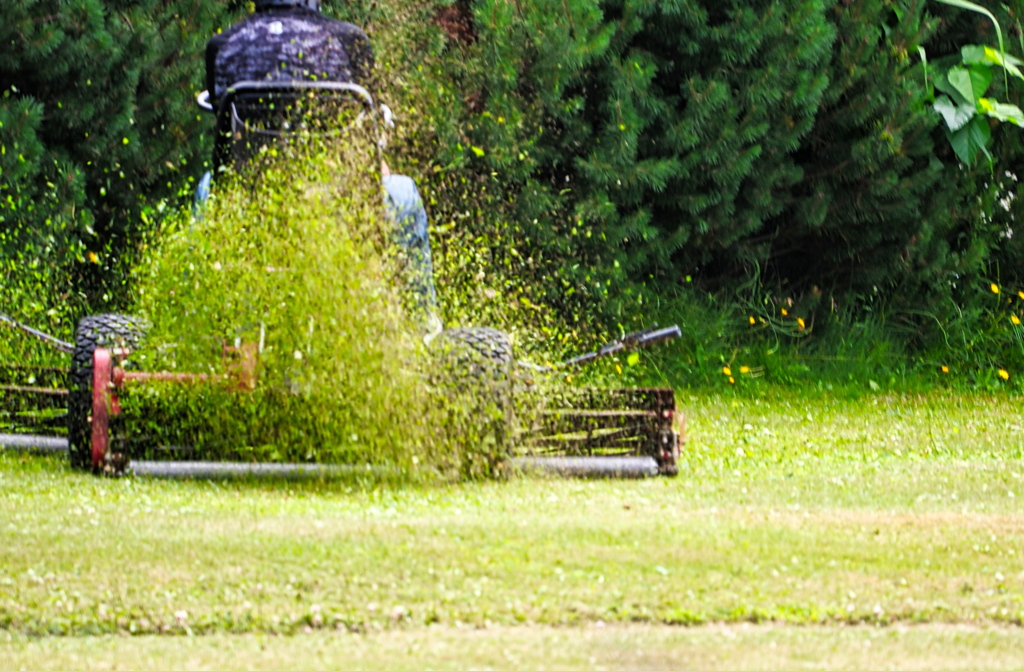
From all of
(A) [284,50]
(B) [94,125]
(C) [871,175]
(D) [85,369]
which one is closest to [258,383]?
(D) [85,369]

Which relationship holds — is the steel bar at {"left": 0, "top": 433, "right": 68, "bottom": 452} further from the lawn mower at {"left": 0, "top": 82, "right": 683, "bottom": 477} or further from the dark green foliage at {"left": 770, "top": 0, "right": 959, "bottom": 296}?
the dark green foliage at {"left": 770, "top": 0, "right": 959, "bottom": 296}

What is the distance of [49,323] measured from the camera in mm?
8766

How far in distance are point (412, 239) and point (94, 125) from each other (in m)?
3.63

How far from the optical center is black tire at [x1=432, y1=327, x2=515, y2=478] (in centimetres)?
581

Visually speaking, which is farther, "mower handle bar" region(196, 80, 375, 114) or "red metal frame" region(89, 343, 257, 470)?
"mower handle bar" region(196, 80, 375, 114)

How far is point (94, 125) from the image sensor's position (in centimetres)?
911

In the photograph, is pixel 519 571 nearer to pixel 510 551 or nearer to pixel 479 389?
pixel 510 551

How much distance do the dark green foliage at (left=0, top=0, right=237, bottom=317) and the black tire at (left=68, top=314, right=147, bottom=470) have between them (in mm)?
1718

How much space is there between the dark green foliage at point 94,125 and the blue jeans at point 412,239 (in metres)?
2.21

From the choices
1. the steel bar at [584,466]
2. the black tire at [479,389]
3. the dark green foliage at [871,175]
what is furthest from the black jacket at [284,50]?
the dark green foliage at [871,175]

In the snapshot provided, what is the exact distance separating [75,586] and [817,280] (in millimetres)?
7554

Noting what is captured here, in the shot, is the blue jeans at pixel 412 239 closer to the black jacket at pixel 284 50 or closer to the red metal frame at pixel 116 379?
the black jacket at pixel 284 50

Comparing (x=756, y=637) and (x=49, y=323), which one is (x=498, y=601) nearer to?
(x=756, y=637)

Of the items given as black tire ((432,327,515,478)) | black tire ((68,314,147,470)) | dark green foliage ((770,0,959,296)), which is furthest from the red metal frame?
dark green foliage ((770,0,959,296))
